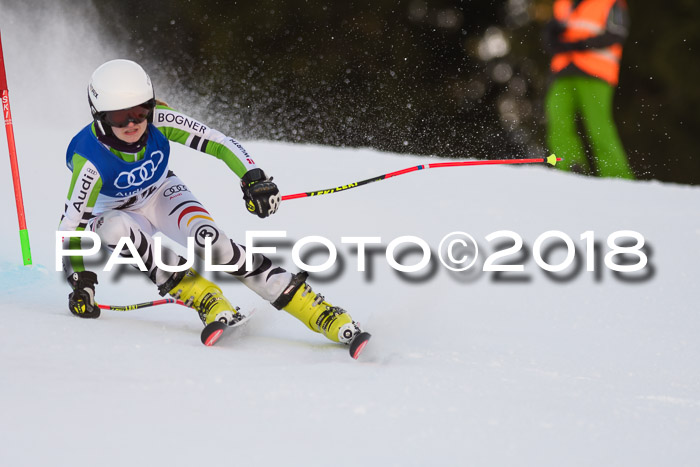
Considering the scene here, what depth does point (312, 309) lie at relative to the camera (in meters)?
3.50

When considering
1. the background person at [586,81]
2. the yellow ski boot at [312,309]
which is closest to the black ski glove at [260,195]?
the yellow ski boot at [312,309]

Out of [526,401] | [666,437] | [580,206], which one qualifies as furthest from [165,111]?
[580,206]

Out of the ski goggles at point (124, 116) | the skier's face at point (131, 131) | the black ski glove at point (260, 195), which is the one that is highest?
the ski goggles at point (124, 116)

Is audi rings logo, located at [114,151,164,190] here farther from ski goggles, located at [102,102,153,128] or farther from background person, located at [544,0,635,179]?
background person, located at [544,0,635,179]

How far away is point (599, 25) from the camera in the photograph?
6.78 m

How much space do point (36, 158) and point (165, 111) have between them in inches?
125

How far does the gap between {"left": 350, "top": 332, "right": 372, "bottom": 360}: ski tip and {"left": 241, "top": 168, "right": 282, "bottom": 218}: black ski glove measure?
58 centimetres

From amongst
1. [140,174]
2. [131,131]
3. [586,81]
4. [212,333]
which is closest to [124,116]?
[131,131]

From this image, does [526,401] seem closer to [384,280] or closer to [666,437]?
[666,437]

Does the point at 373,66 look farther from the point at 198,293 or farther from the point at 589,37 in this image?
the point at 198,293

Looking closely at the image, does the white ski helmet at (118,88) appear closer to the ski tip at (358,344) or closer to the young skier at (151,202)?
the young skier at (151,202)

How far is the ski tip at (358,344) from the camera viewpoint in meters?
3.27

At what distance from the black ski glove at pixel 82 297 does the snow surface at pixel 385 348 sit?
72 mm

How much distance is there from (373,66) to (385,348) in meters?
9.64
